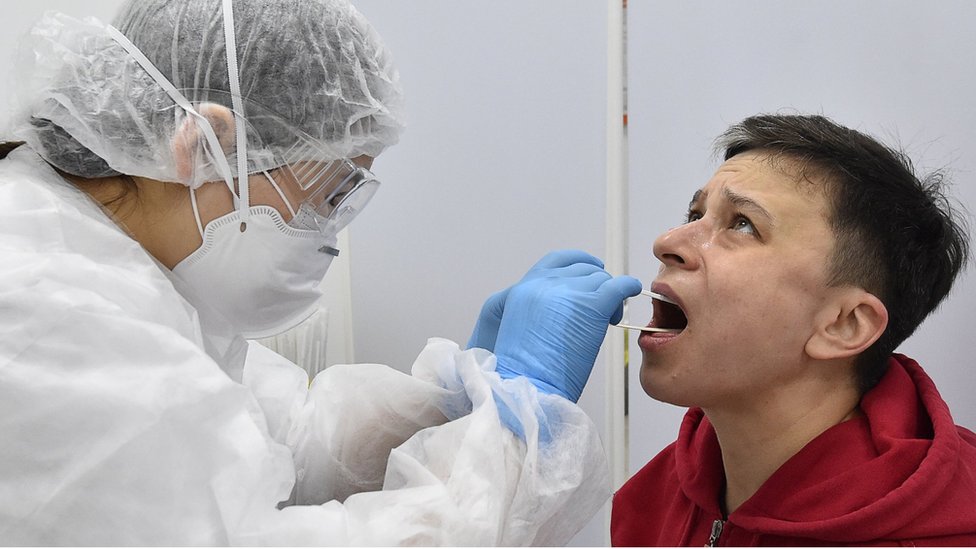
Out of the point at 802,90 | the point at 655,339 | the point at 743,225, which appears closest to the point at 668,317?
the point at 655,339

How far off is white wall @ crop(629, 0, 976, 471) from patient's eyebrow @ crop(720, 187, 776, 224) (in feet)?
1.68

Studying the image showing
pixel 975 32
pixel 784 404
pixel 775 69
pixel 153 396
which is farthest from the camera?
pixel 775 69

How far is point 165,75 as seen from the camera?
3.78ft

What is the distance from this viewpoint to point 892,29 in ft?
5.29

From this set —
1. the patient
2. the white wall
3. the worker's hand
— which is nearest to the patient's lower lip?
the patient

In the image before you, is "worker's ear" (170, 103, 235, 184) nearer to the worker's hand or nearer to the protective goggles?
the protective goggles

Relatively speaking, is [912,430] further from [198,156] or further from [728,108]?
[198,156]

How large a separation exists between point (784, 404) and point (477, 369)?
0.49m

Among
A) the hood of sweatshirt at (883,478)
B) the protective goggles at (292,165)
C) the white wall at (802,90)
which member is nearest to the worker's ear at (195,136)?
the protective goggles at (292,165)

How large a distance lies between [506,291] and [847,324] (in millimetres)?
552

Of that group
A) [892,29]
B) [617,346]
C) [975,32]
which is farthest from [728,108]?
[617,346]

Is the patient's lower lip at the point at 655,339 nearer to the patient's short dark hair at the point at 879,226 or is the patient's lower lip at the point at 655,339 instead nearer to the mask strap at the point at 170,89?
the patient's short dark hair at the point at 879,226

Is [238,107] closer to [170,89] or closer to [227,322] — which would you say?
[170,89]

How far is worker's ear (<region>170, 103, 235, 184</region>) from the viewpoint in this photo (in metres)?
1.14
